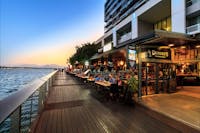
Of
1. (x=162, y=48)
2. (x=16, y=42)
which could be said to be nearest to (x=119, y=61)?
(x=162, y=48)

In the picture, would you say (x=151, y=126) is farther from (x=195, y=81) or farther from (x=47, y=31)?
(x=47, y=31)

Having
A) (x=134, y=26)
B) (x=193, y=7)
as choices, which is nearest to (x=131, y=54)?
(x=193, y=7)

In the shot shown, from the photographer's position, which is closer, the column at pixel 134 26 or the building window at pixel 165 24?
the building window at pixel 165 24

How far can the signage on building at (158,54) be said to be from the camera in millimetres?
5789

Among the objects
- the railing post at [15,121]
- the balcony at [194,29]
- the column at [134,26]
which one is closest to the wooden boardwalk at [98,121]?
the railing post at [15,121]

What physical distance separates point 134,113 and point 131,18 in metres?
18.5

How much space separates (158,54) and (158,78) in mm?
1282

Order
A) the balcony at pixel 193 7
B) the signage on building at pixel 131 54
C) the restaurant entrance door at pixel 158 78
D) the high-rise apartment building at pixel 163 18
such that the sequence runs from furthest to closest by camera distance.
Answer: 1. the high-rise apartment building at pixel 163 18
2. the balcony at pixel 193 7
3. the restaurant entrance door at pixel 158 78
4. the signage on building at pixel 131 54

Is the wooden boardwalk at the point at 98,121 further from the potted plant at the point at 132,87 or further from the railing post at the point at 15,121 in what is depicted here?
the railing post at the point at 15,121

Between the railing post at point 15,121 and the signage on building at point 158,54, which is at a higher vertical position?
→ the signage on building at point 158,54

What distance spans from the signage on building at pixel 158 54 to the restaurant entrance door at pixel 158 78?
1.56 feet

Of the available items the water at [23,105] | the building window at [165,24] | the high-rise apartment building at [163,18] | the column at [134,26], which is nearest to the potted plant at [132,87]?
the water at [23,105]

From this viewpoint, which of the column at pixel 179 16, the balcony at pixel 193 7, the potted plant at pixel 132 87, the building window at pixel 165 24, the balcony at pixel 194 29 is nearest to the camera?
the potted plant at pixel 132 87

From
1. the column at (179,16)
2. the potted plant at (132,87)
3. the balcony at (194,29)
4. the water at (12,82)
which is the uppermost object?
the column at (179,16)
